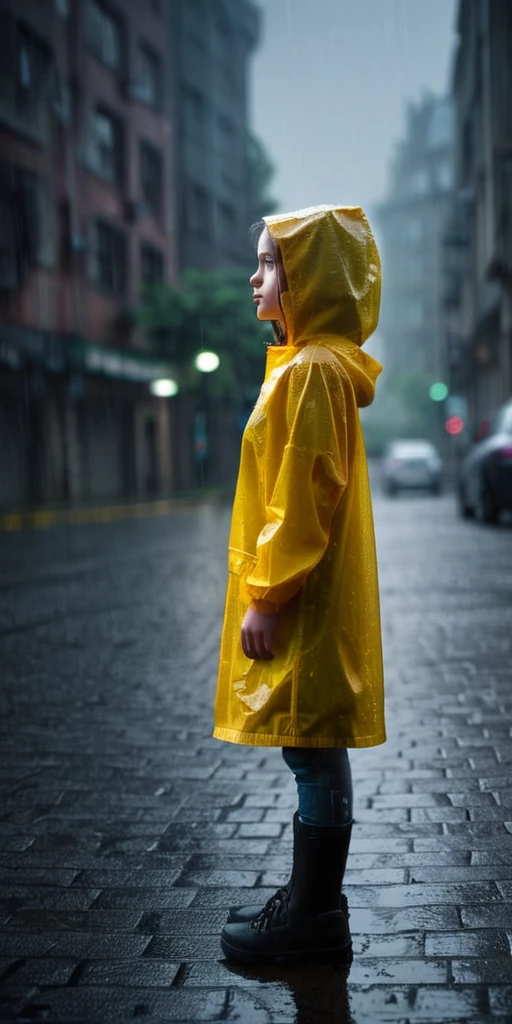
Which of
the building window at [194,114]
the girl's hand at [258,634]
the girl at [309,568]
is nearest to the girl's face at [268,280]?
the girl at [309,568]

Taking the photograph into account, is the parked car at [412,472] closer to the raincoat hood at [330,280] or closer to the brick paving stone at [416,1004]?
the raincoat hood at [330,280]

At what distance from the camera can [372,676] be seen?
8.58ft

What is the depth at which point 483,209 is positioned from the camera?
3709cm

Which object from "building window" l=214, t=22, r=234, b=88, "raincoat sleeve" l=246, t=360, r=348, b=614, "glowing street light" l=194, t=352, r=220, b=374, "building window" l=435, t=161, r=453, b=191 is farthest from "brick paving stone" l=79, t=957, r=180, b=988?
"building window" l=435, t=161, r=453, b=191

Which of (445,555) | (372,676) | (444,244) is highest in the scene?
(444,244)

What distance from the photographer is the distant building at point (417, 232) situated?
132625mm

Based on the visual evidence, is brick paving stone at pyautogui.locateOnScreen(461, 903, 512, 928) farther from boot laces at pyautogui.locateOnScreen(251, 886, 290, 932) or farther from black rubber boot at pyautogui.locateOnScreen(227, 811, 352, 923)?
boot laces at pyautogui.locateOnScreen(251, 886, 290, 932)

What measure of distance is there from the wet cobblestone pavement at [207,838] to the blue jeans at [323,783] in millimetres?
325

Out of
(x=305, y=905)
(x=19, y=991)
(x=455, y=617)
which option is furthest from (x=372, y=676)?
(x=455, y=617)

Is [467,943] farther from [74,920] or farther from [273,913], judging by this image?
[74,920]

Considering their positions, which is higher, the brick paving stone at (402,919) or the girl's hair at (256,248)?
the girl's hair at (256,248)

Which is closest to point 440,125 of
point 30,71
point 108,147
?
point 108,147

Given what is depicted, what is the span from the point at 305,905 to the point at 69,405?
28806 mm

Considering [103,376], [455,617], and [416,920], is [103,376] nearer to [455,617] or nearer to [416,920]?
[455,617]
